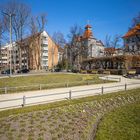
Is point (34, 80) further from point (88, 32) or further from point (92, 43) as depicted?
point (88, 32)

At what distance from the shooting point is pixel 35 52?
55.5 metres

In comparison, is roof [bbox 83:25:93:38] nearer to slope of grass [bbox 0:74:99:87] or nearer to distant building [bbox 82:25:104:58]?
distant building [bbox 82:25:104:58]

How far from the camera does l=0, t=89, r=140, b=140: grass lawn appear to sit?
304 inches

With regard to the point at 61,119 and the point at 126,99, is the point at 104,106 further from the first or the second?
the point at 61,119

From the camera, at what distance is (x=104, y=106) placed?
1270 centimetres

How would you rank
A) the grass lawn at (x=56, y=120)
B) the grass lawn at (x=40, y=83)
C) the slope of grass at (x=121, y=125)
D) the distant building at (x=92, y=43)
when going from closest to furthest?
the grass lawn at (x=56, y=120) < the slope of grass at (x=121, y=125) < the grass lawn at (x=40, y=83) < the distant building at (x=92, y=43)

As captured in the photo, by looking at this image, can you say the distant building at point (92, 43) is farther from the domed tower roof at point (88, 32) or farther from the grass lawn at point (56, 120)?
the grass lawn at point (56, 120)

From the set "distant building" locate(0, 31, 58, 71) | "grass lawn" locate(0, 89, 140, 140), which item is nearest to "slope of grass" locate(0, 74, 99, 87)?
"grass lawn" locate(0, 89, 140, 140)

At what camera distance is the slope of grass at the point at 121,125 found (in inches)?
336

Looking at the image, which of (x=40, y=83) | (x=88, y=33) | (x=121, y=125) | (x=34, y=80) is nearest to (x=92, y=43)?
(x=88, y=33)

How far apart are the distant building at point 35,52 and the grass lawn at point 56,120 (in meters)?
30.7

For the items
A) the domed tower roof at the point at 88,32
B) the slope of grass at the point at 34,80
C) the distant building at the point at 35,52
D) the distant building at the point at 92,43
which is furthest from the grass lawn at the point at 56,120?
the domed tower roof at the point at 88,32

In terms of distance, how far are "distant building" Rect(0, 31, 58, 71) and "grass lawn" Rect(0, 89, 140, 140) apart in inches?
1208

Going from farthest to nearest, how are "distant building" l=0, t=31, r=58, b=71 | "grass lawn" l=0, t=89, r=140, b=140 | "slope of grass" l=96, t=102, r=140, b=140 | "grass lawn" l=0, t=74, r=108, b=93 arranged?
1. "distant building" l=0, t=31, r=58, b=71
2. "grass lawn" l=0, t=74, r=108, b=93
3. "slope of grass" l=96, t=102, r=140, b=140
4. "grass lawn" l=0, t=89, r=140, b=140
